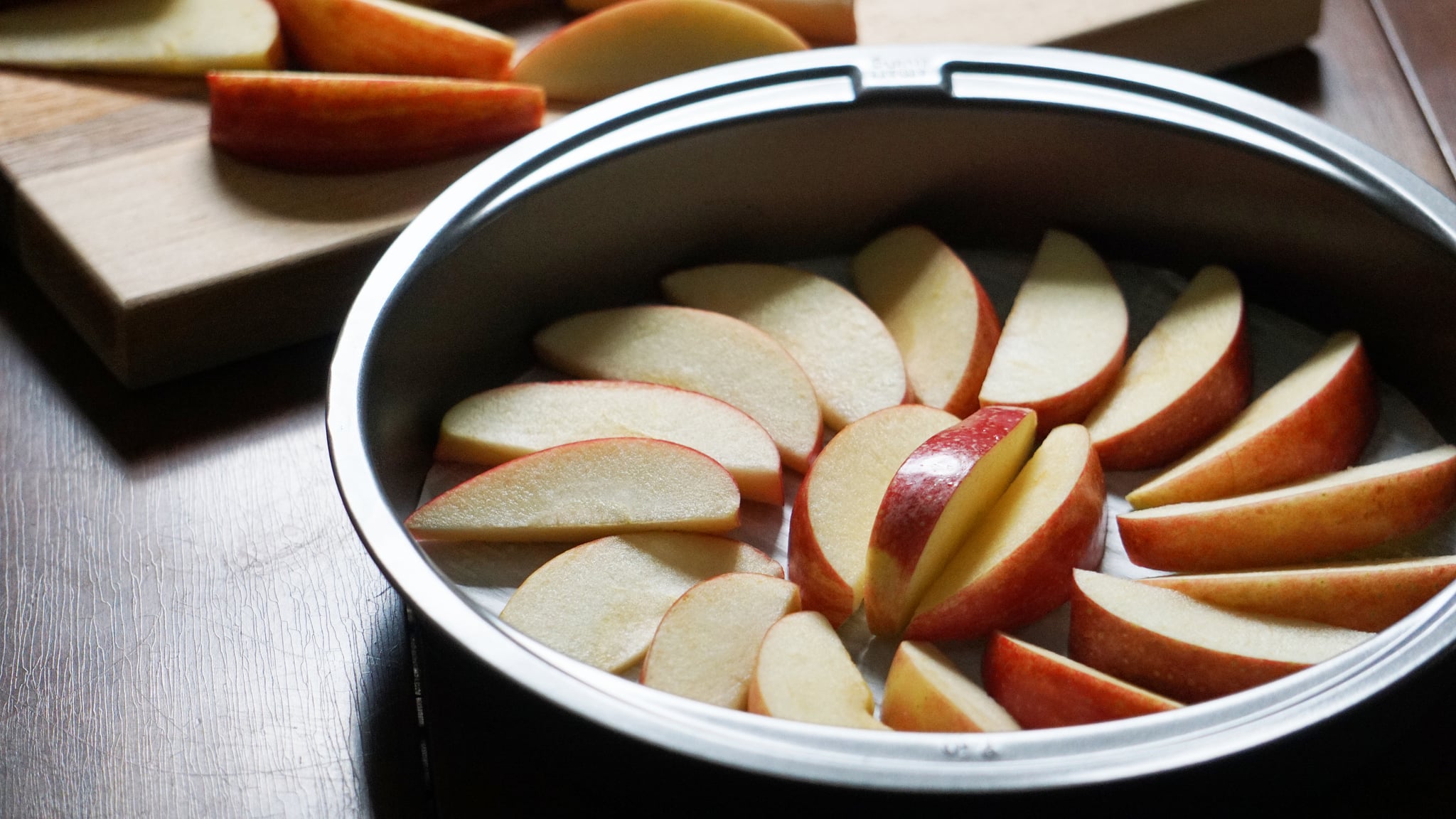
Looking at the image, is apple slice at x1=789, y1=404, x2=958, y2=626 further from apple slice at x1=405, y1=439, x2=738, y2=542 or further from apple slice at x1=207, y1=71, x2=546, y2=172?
apple slice at x1=207, y1=71, x2=546, y2=172

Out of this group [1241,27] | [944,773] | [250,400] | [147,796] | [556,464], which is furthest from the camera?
[1241,27]

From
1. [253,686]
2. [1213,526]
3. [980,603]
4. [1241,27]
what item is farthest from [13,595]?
[1241,27]

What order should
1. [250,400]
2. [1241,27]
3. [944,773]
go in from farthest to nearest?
[1241,27] → [250,400] → [944,773]

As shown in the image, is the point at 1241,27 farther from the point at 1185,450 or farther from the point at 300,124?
the point at 300,124

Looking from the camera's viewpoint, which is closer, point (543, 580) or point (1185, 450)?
point (543, 580)

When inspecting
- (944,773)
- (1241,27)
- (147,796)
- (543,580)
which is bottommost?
(147,796)

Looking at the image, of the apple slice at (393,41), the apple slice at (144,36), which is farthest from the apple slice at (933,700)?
the apple slice at (144,36)

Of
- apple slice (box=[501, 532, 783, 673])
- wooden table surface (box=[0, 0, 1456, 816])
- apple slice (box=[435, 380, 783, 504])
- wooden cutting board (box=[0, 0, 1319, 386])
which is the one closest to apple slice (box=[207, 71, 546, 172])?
wooden cutting board (box=[0, 0, 1319, 386])
